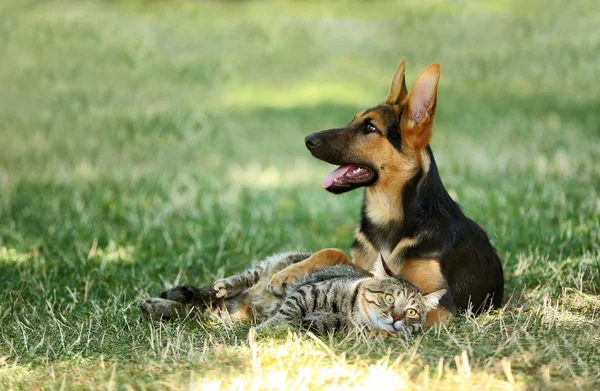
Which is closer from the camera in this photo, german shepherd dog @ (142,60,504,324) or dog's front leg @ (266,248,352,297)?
german shepherd dog @ (142,60,504,324)

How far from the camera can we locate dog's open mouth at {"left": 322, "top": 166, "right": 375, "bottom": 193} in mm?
5273

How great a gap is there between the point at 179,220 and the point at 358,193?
2.91 m

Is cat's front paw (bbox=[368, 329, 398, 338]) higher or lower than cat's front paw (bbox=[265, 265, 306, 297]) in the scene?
lower

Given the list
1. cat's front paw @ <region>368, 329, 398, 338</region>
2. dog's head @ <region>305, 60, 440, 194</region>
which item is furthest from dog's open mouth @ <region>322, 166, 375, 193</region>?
cat's front paw @ <region>368, 329, 398, 338</region>

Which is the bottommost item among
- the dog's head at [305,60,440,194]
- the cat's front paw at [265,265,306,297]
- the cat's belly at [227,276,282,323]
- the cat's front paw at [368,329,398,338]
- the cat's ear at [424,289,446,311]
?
the cat's belly at [227,276,282,323]

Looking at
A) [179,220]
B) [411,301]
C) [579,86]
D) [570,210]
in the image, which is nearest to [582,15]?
[579,86]

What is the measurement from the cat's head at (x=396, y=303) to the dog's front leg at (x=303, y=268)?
66 cm

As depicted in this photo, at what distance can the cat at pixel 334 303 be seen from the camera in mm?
4605

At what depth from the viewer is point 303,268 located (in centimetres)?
534

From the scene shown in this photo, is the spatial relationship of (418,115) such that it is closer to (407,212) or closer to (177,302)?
(407,212)

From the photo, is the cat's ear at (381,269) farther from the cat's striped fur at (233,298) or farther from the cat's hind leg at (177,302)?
the cat's hind leg at (177,302)

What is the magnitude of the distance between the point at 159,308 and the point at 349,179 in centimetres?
154

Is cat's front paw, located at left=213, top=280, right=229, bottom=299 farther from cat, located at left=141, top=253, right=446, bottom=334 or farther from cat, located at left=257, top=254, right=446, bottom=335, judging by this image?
cat, located at left=257, top=254, right=446, bottom=335

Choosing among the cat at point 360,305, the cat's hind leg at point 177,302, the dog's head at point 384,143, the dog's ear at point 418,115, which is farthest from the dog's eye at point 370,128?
the cat's hind leg at point 177,302
